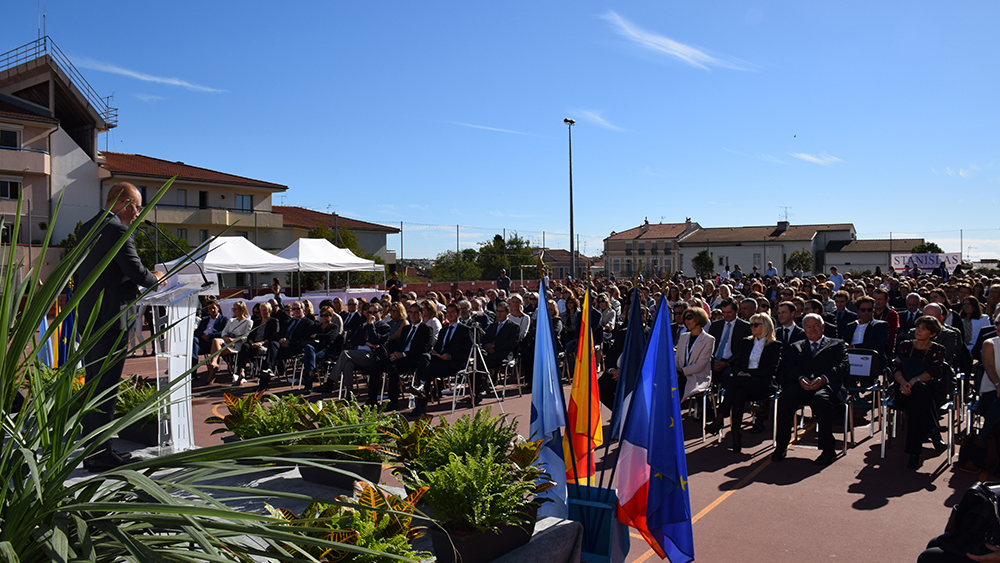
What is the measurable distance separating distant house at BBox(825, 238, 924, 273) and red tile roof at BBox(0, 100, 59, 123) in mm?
72283

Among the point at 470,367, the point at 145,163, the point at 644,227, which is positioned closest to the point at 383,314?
the point at 470,367

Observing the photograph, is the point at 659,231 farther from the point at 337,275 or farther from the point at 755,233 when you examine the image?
the point at 337,275

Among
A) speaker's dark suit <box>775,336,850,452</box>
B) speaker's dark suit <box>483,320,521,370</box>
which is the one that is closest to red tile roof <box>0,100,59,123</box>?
speaker's dark suit <box>483,320,521,370</box>

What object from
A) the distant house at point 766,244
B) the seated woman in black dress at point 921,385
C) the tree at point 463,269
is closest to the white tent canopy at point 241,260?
the seated woman in black dress at point 921,385

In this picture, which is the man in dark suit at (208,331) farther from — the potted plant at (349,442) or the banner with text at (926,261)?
the banner with text at (926,261)

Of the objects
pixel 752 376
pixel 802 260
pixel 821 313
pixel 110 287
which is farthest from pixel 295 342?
pixel 802 260

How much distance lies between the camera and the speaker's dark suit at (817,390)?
21.5 feet

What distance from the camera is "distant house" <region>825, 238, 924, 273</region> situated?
249 ft

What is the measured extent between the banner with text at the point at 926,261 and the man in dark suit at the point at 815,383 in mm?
25547

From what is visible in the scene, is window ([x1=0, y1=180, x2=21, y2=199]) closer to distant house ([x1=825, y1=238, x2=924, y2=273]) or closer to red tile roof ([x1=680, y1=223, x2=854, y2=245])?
red tile roof ([x1=680, y1=223, x2=854, y2=245])

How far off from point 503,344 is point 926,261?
28575 mm

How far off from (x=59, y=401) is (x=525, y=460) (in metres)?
2.29

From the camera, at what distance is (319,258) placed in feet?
59.4

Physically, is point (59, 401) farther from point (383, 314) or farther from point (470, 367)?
point (383, 314)
